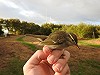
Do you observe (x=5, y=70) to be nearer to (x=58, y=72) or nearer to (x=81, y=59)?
(x=81, y=59)

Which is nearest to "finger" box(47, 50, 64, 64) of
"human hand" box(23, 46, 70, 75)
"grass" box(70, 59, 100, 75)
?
"human hand" box(23, 46, 70, 75)

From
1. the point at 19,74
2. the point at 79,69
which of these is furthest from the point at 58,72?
the point at 79,69

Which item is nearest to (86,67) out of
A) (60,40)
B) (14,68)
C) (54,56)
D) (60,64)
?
(14,68)

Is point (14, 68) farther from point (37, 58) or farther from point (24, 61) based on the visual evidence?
point (37, 58)

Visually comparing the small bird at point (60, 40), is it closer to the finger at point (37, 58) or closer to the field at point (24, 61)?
the finger at point (37, 58)

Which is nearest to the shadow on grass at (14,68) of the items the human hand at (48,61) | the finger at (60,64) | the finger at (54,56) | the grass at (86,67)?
the grass at (86,67)

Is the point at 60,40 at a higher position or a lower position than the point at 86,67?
higher
